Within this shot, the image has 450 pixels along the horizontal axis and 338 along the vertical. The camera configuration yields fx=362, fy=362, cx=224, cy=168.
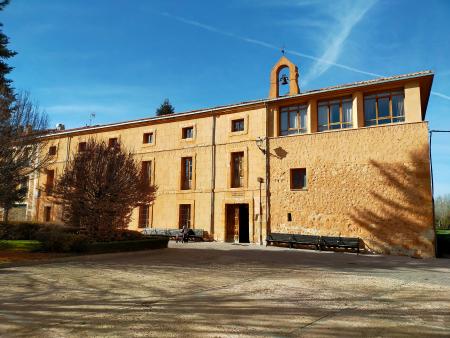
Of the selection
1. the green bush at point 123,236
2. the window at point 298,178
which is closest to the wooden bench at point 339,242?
the window at point 298,178

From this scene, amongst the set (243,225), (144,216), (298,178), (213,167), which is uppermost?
(213,167)

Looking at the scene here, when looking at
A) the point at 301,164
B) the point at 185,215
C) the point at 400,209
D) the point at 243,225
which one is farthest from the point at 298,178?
the point at 185,215

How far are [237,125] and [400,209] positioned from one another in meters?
9.97

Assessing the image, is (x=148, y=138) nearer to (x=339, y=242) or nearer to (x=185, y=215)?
(x=185, y=215)

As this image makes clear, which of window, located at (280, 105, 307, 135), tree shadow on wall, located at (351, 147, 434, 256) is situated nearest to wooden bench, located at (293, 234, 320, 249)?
tree shadow on wall, located at (351, 147, 434, 256)

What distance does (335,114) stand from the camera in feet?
60.7

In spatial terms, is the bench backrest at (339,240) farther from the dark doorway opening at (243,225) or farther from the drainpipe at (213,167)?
the drainpipe at (213,167)

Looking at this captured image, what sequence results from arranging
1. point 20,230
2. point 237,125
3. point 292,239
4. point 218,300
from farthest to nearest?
point 237,125, point 20,230, point 292,239, point 218,300

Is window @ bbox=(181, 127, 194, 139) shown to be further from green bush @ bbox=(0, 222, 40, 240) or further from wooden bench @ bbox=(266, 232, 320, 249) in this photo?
green bush @ bbox=(0, 222, 40, 240)

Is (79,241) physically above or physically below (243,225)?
below

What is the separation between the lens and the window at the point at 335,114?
715 inches

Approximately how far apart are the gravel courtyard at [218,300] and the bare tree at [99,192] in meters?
3.67

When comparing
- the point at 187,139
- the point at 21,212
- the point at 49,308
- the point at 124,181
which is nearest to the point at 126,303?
the point at 49,308

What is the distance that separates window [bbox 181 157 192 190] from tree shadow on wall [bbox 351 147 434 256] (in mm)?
10148
